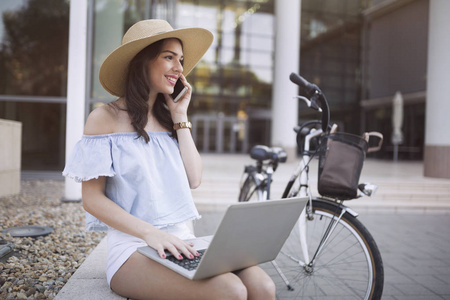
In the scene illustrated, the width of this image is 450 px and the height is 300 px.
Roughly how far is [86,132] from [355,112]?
77.6 ft

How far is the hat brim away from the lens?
181 centimetres

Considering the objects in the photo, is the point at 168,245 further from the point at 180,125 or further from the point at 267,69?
the point at 267,69

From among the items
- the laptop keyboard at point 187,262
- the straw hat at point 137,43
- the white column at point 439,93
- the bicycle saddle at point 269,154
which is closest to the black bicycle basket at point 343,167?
the straw hat at point 137,43

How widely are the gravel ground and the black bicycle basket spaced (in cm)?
178

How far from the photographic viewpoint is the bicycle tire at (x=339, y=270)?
2248mm

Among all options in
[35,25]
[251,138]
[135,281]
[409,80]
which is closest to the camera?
[135,281]

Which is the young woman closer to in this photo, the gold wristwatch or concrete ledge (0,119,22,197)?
the gold wristwatch

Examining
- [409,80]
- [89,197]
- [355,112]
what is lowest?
[89,197]

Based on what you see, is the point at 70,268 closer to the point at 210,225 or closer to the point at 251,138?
the point at 210,225

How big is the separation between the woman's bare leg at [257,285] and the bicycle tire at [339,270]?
0.97m

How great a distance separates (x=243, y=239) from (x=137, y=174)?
638 millimetres

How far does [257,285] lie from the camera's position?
1.53 meters

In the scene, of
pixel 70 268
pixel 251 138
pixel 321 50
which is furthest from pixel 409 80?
pixel 70 268

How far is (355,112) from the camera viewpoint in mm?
23703
